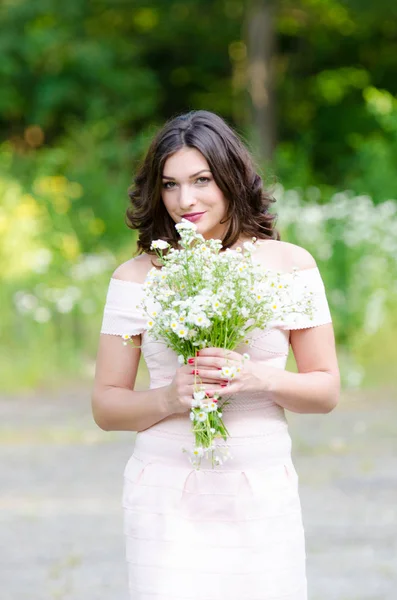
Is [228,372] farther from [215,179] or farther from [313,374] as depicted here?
[215,179]

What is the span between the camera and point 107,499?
6789 millimetres

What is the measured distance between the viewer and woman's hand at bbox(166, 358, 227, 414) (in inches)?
98.5

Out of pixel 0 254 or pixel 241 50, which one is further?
pixel 241 50

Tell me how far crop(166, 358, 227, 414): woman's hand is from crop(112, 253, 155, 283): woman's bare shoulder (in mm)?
294

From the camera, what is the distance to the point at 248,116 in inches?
914

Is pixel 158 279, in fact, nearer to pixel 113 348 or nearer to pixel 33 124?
pixel 113 348

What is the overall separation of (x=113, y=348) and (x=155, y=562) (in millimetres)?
481

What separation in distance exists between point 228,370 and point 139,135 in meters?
18.4

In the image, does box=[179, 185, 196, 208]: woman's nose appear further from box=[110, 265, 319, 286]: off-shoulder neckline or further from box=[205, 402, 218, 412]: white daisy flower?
box=[205, 402, 218, 412]: white daisy flower

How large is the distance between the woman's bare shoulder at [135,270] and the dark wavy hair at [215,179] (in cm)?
4

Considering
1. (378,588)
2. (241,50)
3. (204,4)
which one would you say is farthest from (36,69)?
(378,588)

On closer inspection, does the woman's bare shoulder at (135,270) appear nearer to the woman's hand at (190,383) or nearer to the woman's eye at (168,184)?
the woman's eye at (168,184)

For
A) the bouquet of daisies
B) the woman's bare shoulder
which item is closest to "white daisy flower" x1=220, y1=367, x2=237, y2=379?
the bouquet of daisies

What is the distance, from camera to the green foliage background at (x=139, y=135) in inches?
416
